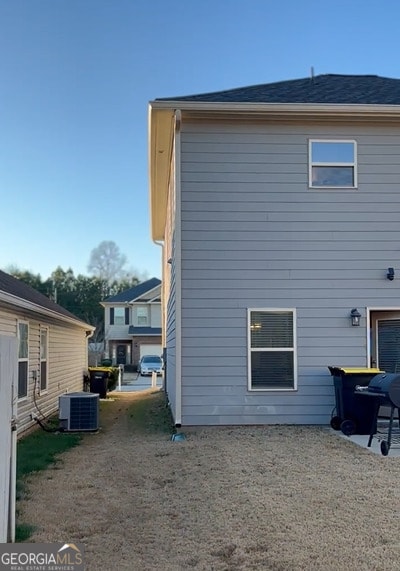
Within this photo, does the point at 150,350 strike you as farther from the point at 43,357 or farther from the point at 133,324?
the point at 43,357

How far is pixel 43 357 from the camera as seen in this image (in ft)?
38.5

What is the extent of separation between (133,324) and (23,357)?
28.7 metres

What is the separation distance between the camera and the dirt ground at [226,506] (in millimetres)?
3730

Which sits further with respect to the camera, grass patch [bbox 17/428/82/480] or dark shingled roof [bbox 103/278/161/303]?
dark shingled roof [bbox 103/278/161/303]

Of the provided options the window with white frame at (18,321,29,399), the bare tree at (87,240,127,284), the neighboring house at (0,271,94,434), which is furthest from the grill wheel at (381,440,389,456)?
the bare tree at (87,240,127,284)

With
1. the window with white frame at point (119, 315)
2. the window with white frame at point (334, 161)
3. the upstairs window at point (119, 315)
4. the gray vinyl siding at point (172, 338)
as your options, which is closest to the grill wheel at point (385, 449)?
the gray vinyl siding at point (172, 338)

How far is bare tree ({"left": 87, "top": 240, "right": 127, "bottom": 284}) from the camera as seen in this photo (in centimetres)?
5288

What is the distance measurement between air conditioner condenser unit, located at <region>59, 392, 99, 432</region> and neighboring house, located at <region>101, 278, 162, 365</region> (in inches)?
1053

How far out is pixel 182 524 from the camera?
4.41 m

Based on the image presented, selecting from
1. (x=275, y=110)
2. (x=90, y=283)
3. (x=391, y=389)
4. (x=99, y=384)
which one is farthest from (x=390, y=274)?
(x=90, y=283)

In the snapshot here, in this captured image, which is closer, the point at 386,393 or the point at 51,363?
the point at 386,393

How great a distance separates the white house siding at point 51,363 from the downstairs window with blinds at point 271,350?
3.91 m

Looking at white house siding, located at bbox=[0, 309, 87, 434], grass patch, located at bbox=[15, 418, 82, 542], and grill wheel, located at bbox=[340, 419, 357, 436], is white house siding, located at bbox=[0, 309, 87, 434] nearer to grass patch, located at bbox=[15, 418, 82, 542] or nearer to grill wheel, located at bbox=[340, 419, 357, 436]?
grass patch, located at bbox=[15, 418, 82, 542]

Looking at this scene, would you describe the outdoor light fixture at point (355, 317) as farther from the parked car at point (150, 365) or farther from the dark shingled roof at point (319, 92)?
the parked car at point (150, 365)
